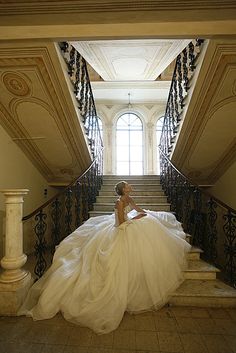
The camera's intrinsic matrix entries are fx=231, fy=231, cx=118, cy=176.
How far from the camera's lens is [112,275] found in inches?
93.4

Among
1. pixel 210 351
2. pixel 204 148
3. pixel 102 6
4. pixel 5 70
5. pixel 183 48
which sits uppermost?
pixel 183 48

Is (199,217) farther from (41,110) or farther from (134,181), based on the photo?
(41,110)

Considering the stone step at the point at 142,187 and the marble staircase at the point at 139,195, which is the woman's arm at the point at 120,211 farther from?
the stone step at the point at 142,187

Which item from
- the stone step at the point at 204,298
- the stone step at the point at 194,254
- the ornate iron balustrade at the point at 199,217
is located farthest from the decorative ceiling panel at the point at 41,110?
the stone step at the point at 204,298

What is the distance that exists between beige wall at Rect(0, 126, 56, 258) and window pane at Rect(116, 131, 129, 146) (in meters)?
3.84

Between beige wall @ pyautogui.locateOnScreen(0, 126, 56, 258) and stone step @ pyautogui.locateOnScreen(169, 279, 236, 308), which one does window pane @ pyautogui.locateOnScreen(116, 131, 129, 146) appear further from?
stone step @ pyautogui.locateOnScreen(169, 279, 236, 308)

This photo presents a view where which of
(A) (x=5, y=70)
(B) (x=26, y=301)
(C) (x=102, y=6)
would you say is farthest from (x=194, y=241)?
(A) (x=5, y=70)

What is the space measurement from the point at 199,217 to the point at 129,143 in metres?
5.51

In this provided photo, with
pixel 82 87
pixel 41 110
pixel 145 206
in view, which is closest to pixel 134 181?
pixel 145 206

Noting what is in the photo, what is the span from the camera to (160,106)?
8.58 meters

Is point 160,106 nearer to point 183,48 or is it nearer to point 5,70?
point 183,48

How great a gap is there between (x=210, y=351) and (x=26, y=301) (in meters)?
1.89

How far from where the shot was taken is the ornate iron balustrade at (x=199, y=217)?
331cm

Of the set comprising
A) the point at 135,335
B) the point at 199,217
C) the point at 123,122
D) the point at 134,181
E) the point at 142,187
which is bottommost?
the point at 135,335
